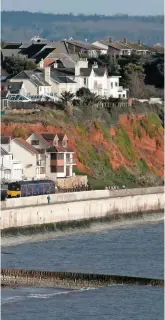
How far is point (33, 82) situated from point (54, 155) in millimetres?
20157

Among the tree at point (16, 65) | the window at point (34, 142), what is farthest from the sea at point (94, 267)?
the tree at point (16, 65)

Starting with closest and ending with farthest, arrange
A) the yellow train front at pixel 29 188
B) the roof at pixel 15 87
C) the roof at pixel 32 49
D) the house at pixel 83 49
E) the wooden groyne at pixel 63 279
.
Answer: the wooden groyne at pixel 63 279
the yellow train front at pixel 29 188
the roof at pixel 15 87
the roof at pixel 32 49
the house at pixel 83 49

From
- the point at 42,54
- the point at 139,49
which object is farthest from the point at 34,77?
the point at 139,49

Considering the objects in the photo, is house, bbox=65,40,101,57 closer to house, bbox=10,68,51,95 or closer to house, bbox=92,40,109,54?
house, bbox=92,40,109,54

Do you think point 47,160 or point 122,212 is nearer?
point 122,212

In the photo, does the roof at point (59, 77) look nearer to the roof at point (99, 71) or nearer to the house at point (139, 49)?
the roof at point (99, 71)

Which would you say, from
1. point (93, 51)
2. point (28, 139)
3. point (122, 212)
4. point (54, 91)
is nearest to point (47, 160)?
point (28, 139)

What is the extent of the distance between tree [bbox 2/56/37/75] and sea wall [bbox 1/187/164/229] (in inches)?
1150

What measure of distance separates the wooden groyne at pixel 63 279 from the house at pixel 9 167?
26.3m

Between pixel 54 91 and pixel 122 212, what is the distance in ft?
93.2

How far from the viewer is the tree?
360 ft

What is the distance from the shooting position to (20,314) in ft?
150

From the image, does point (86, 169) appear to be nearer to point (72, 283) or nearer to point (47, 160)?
point (47, 160)

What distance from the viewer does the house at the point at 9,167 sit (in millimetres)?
78000
